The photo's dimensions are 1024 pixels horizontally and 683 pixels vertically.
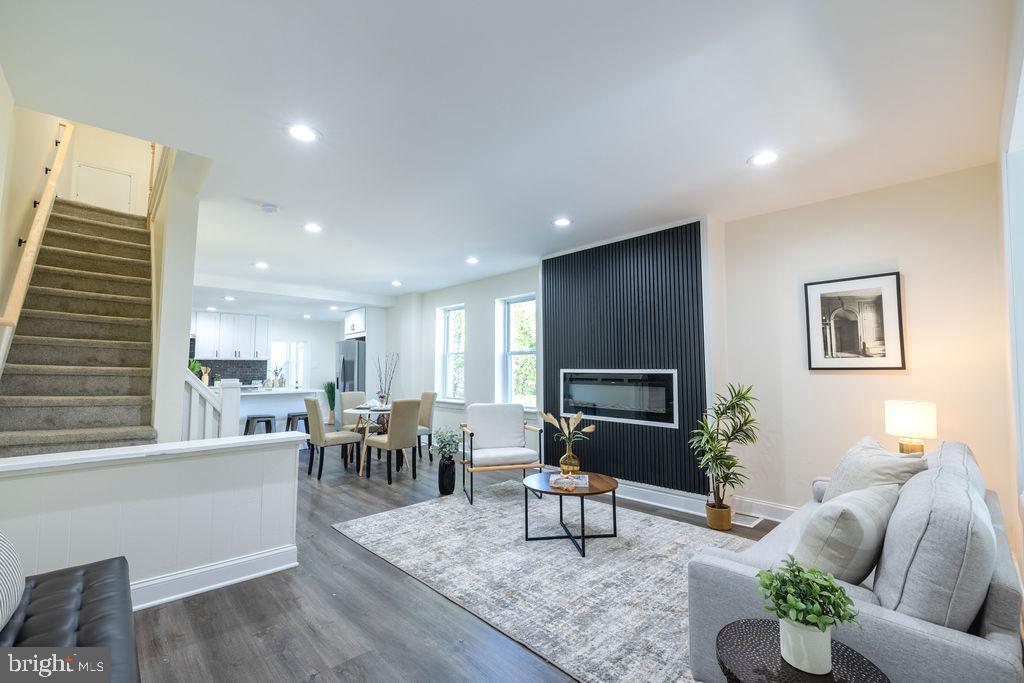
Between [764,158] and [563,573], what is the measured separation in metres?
2.99

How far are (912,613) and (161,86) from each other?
3643mm

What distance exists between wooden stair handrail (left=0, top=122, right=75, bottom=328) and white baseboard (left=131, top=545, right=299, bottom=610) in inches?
60.7

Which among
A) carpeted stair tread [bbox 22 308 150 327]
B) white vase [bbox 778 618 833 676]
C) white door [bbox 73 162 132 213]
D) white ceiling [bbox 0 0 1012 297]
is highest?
white door [bbox 73 162 132 213]

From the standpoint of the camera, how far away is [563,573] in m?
2.92

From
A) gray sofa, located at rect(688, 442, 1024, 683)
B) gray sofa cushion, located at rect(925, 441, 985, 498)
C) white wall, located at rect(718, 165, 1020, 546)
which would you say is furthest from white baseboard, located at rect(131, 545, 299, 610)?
white wall, located at rect(718, 165, 1020, 546)

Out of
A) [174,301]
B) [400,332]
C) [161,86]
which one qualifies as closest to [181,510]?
[174,301]

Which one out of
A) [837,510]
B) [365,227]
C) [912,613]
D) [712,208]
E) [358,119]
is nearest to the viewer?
[912,613]

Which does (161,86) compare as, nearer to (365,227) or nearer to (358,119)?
(358,119)

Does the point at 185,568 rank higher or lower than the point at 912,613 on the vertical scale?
lower

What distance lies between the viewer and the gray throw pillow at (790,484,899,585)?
57.4 inches

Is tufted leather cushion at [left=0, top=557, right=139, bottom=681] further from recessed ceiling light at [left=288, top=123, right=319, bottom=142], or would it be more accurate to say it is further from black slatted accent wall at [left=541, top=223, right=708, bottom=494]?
black slatted accent wall at [left=541, top=223, right=708, bottom=494]

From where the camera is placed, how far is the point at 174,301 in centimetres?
344

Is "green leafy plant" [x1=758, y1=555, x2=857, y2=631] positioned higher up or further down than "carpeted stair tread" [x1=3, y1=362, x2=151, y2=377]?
further down

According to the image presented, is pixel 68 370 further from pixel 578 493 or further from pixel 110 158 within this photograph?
pixel 110 158
